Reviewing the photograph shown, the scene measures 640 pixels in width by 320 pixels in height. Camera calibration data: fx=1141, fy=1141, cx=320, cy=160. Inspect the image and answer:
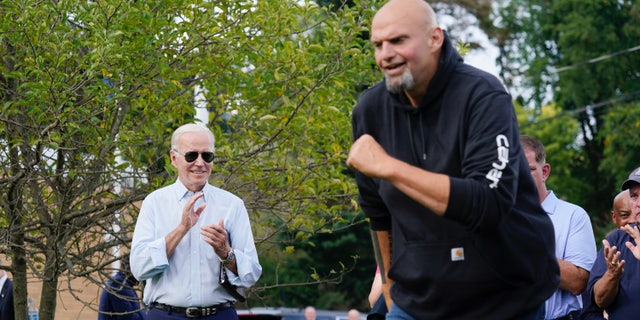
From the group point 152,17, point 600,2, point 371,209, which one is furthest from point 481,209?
point 600,2

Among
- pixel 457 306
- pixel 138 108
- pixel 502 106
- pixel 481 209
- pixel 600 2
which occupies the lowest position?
pixel 457 306

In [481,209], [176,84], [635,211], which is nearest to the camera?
[481,209]

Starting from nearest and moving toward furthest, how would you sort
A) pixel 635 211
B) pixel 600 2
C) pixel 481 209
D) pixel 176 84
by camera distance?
pixel 481 209, pixel 635 211, pixel 176 84, pixel 600 2

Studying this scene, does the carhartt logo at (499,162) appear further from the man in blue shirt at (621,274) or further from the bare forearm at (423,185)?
the man in blue shirt at (621,274)

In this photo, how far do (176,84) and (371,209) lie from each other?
4.89 meters

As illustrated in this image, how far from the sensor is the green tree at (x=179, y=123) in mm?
9023

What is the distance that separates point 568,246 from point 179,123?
4.40 metres

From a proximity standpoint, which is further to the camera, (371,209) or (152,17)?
(152,17)


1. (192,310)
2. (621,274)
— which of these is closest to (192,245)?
(192,310)

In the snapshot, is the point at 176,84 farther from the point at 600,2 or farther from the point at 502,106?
the point at 600,2

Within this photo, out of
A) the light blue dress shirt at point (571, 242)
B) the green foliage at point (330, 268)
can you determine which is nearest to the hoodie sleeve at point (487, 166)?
the light blue dress shirt at point (571, 242)

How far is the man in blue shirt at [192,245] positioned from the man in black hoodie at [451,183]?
8.61 feet

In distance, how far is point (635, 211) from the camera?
7613 mm

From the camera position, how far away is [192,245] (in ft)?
22.7
